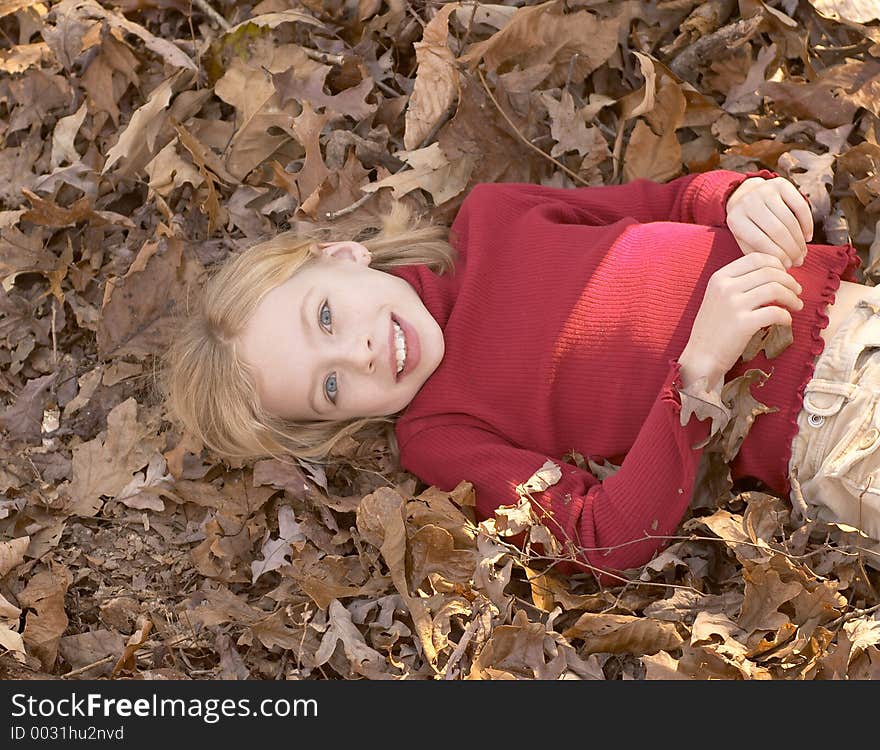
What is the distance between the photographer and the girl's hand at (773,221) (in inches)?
126

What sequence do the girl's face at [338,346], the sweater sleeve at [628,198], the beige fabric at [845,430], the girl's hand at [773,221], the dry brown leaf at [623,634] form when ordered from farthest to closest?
1. the sweater sleeve at [628,198]
2. the girl's face at [338,346]
3. the girl's hand at [773,221]
4. the beige fabric at [845,430]
5. the dry brown leaf at [623,634]

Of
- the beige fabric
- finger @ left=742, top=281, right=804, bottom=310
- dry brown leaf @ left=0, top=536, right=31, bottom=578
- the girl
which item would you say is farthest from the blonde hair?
the beige fabric

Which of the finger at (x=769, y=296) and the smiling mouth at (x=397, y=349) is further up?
the finger at (x=769, y=296)

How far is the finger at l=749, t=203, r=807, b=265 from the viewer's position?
126 inches

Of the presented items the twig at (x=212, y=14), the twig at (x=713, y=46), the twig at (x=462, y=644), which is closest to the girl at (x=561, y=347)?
the twig at (x=462, y=644)

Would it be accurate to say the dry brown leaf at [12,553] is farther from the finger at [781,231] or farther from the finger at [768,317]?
the finger at [781,231]

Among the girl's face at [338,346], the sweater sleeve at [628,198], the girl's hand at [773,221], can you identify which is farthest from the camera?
the sweater sleeve at [628,198]

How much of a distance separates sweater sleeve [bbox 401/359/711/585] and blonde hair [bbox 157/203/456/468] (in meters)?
0.57

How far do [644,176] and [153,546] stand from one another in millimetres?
2287

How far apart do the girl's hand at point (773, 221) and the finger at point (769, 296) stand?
18cm

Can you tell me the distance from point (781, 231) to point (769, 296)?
0.28 metres

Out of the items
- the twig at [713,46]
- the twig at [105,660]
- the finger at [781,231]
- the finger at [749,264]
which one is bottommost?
the twig at [105,660]
